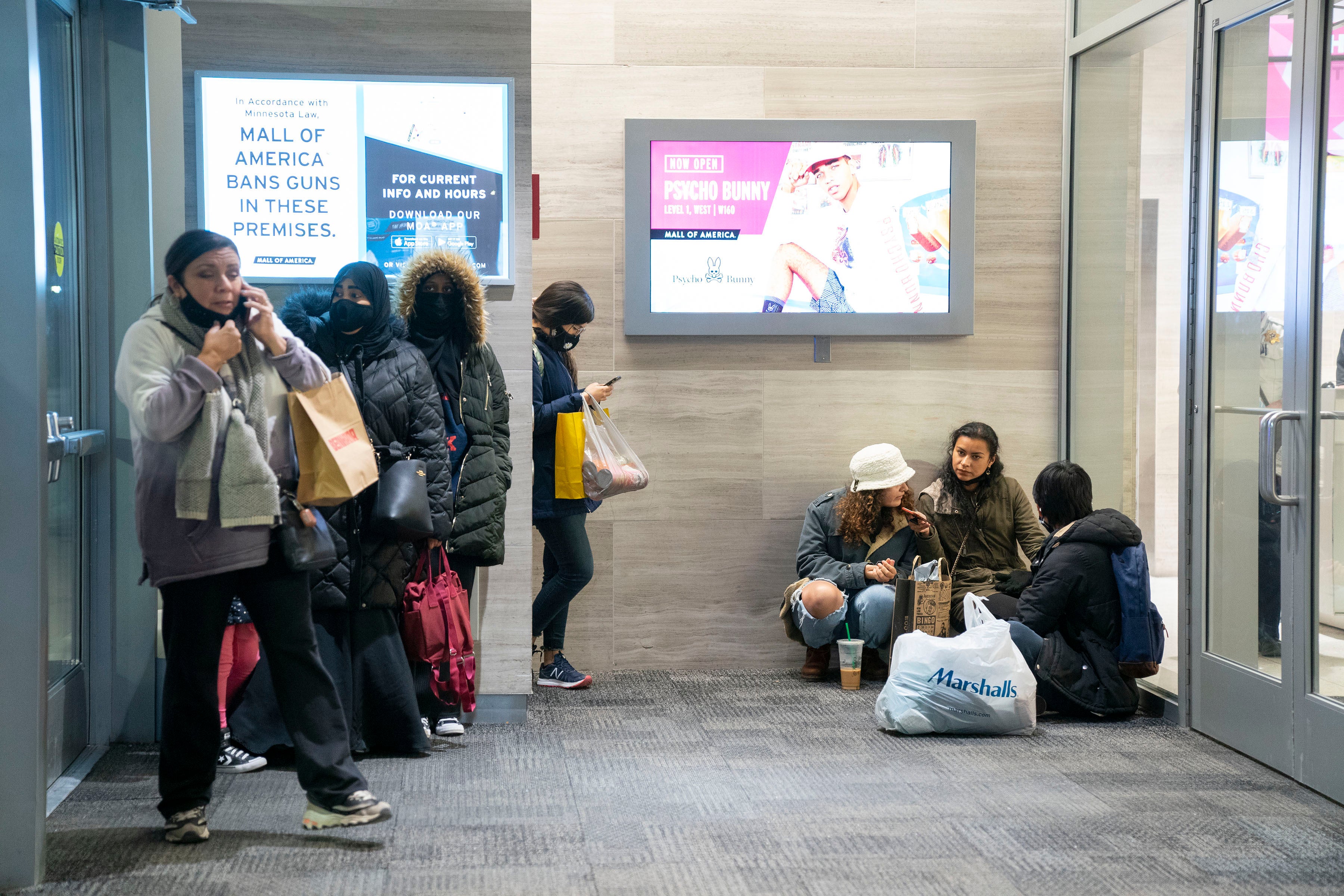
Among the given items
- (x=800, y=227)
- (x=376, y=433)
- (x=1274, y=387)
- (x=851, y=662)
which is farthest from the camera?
(x=800, y=227)

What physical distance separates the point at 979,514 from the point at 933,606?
0.54 m

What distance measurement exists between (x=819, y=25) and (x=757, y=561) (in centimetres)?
237

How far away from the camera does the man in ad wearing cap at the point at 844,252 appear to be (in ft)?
18.3

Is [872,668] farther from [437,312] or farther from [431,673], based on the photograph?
[437,312]

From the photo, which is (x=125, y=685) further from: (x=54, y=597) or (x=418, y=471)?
(x=418, y=471)

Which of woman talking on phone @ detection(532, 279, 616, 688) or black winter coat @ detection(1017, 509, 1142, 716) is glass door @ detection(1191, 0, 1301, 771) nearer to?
black winter coat @ detection(1017, 509, 1142, 716)

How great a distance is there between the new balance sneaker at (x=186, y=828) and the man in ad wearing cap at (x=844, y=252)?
3.24 metres

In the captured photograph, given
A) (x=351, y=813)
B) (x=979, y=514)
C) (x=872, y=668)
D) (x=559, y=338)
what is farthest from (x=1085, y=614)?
(x=351, y=813)

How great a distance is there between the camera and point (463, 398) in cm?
425

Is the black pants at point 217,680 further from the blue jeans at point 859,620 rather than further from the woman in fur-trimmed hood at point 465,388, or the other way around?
the blue jeans at point 859,620

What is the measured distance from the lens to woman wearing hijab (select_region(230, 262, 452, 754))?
3.96 meters

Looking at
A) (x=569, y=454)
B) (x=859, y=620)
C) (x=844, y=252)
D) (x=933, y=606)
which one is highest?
(x=844, y=252)

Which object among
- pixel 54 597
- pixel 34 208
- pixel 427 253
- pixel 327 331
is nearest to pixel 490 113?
pixel 427 253

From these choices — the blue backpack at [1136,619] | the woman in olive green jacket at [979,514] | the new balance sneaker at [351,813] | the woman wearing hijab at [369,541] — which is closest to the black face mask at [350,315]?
the woman wearing hijab at [369,541]
